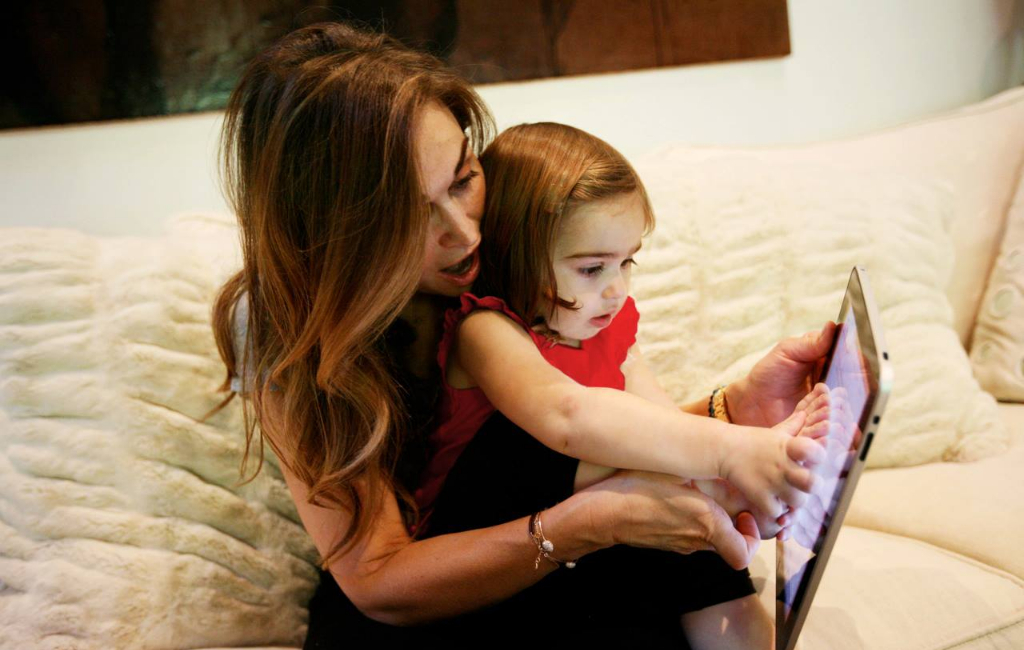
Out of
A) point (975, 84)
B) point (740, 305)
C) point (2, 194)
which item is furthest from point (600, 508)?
point (975, 84)

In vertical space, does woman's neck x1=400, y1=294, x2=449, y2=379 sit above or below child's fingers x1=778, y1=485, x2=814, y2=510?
above

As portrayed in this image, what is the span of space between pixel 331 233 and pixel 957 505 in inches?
42.3

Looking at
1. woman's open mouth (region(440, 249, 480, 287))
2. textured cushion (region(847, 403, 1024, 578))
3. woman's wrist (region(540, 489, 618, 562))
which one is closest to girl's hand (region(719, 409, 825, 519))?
woman's wrist (region(540, 489, 618, 562))

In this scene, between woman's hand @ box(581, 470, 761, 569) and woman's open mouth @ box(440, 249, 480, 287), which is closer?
woman's hand @ box(581, 470, 761, 569)

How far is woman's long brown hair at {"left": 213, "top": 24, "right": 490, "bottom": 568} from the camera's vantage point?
814mm

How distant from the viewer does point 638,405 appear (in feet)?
2.63

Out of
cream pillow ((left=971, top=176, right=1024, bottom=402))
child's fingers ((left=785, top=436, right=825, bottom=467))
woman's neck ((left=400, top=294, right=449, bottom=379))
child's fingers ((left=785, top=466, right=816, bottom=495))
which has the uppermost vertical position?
woman's neck ((left=400, top=294, right=449, bottom=379))

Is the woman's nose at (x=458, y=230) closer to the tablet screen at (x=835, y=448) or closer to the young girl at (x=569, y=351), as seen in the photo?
the young girl at (x=569, y=351)

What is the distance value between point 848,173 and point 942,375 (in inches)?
17.8

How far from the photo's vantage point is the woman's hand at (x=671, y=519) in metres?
0.81

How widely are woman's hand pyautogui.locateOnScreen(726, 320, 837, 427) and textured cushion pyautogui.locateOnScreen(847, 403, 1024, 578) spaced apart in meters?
0.36

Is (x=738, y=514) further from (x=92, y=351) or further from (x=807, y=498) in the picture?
(x=92, y=351)

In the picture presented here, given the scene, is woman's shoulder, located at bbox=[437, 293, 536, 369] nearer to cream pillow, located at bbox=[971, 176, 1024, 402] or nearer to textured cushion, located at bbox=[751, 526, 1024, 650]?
textured cushion, located at bbox=[751, 526, 1024, 650]

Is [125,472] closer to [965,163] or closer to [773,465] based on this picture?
[773,465]
